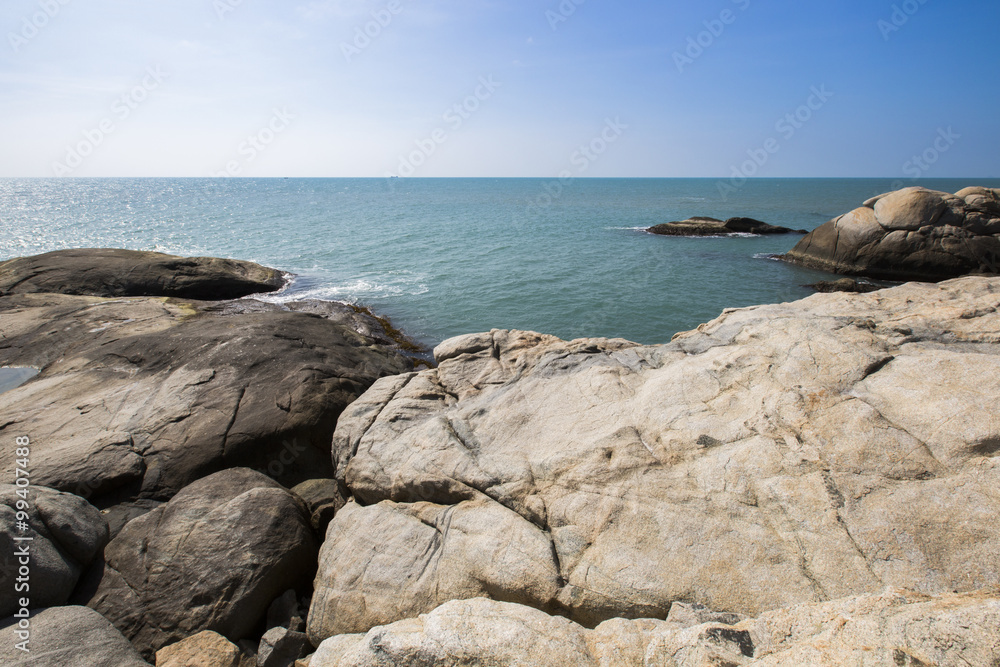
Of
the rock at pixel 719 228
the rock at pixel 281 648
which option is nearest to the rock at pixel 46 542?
the rock at pixel 281 648

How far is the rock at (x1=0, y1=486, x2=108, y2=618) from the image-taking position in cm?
546

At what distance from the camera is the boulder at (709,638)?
2.65m

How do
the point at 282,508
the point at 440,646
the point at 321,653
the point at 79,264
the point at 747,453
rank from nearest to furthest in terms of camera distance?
1. the point at 440,646
2. the point at 321,653
3. the point at 747,453
4. the point at 282,508
5. the point at 79,264

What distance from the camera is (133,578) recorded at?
20.7ft

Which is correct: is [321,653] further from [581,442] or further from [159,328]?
[159,328]

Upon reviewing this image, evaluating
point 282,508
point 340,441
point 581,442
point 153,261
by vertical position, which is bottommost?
point 282,508

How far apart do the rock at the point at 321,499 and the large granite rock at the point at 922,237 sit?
95.8 ft

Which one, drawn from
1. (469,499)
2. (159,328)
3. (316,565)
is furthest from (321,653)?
(159,328)

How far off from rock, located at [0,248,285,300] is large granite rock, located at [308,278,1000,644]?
54.3 ft

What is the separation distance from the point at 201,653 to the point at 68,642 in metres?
1.25

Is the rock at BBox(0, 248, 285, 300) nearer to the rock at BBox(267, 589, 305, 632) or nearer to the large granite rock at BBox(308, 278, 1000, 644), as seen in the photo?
the large granite rock at BBox(308, 278, 1000, 644)

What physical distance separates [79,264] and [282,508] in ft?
60.6

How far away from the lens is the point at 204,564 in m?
6.31

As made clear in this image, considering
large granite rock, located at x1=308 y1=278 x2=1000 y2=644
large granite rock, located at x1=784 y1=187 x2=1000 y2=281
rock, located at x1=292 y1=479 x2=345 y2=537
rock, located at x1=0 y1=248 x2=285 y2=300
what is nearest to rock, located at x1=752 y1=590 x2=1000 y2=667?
large granite rock, located at x1=308 y1=278 x2=1000 y2=644
